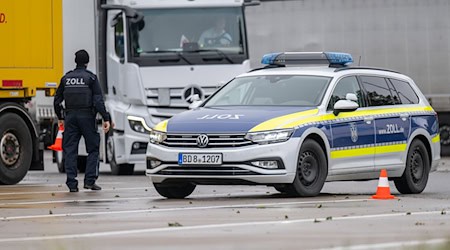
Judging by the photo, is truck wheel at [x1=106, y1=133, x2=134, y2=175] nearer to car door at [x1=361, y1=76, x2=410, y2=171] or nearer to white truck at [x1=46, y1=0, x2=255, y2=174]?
white truck at [x1=46, y1=0, x2=255, y2=174]

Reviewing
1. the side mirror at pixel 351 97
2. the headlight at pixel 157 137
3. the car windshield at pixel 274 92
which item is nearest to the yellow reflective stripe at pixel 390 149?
the side mirror at pixel 351 97

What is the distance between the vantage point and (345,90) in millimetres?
17969

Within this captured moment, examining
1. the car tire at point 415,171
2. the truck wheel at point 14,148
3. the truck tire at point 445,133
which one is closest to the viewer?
the car tire at point 415,171

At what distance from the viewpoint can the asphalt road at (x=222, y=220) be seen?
10641 millimetres

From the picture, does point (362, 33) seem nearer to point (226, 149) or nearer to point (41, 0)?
point (41, 0)

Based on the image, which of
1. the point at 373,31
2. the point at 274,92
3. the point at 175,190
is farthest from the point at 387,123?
the point at 373,31

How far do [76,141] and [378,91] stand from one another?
391 centimetres

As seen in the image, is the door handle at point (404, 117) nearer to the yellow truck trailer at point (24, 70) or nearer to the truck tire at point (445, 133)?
the yellow truck trailer at point (24, 70)

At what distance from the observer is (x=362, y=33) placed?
31.7 meters

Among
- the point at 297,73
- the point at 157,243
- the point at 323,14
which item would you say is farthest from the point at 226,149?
the point at 323,14

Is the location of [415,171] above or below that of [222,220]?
below

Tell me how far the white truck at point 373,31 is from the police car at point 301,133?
11.8 metres

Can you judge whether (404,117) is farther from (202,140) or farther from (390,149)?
(202,140)

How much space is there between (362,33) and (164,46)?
7.75 meters
